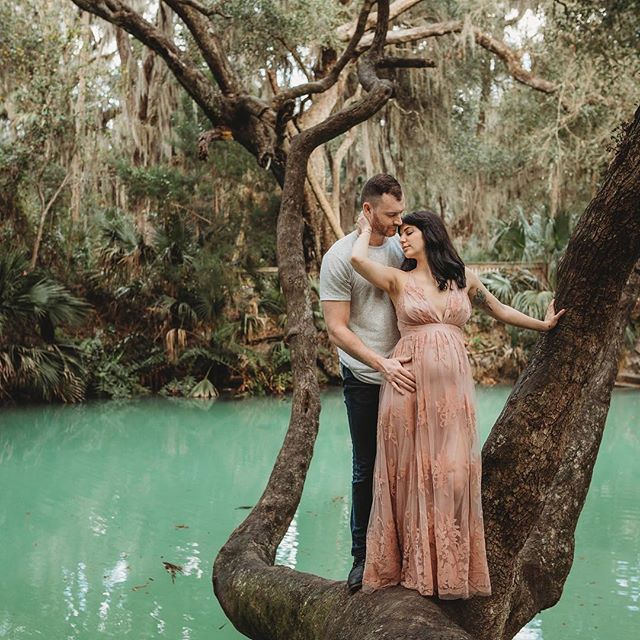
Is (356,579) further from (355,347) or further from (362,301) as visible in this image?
(362,301)

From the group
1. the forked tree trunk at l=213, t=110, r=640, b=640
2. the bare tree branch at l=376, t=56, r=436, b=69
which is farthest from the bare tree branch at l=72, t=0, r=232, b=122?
the forked tree trunk at l=213, t=110, r=640, b=640

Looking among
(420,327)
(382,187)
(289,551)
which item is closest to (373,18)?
(289,551)

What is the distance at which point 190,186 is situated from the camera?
15.6 meters

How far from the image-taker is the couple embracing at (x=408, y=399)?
2.71 metres

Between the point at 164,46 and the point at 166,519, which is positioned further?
the point at 164,46

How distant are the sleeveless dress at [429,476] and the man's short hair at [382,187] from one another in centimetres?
41

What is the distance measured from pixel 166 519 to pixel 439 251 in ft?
16.9

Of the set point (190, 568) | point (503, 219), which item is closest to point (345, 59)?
point (190, 568)

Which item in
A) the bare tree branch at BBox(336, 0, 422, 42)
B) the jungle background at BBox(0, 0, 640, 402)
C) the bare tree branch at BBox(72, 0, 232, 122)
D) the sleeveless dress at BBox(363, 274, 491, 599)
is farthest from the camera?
the jungle background at BBox(0, 0, 640, 402)

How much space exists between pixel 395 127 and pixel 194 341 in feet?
22.0

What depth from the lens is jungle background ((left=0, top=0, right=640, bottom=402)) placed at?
1348cm

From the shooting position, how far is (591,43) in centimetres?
1065

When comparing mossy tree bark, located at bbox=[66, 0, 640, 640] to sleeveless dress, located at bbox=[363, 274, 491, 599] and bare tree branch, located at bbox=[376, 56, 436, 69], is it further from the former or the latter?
bare tree branch, located at bbox=[376, 56, 436, 69]

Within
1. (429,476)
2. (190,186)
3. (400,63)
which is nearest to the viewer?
(429,476)
